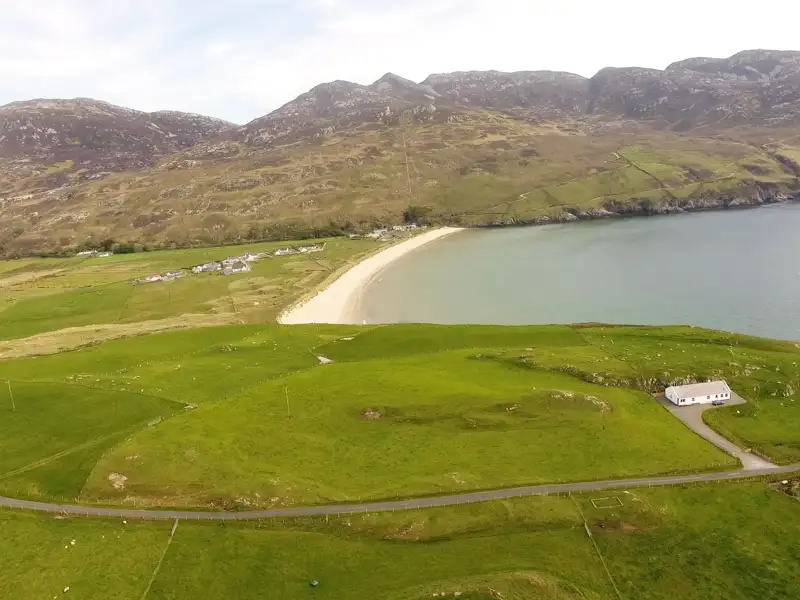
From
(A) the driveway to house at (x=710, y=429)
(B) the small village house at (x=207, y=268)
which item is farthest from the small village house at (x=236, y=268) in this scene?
(A) the driveway to house at (x=710, y=429)

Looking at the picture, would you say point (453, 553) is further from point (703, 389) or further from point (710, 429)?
point (703, 389)

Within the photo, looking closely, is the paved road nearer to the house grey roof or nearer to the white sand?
the house grey roof

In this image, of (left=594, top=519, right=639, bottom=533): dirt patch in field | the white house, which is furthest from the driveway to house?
(left=594, top=519, right=639, bottom=533): dirt patch in field

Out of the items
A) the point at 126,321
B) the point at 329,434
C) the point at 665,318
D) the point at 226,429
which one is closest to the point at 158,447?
the point at 226,429

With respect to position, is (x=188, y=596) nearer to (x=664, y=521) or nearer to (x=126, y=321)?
(x=664, y=521)

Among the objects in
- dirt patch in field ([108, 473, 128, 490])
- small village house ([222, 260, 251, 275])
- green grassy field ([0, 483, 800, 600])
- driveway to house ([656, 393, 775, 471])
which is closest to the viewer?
green grassy field ([0, 483, 800, 600])

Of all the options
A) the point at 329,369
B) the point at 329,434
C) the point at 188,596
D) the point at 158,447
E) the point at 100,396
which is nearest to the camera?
the point at 188,596
